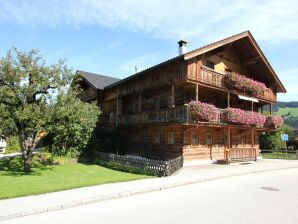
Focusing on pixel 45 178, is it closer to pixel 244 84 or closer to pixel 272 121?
pixel 244 84

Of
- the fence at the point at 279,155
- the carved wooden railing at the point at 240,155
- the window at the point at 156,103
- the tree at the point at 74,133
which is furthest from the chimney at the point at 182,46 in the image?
the fence at the point at 279,155

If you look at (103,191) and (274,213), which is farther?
(103,191)

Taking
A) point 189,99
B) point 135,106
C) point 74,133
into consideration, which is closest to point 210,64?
point 189,99

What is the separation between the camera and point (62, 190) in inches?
496

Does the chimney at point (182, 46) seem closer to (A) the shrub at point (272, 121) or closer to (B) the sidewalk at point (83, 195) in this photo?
(A) the shrub at point (272, 121)

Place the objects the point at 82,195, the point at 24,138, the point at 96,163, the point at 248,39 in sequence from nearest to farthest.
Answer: the point at 82,195
the point at 24,138
the point at 96,163
the point at 248,39

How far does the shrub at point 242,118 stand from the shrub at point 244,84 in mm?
2246

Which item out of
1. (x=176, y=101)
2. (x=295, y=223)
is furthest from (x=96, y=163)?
(x=295, y=223)

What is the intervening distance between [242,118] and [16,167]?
57.0ft

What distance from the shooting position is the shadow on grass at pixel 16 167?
17.2 m

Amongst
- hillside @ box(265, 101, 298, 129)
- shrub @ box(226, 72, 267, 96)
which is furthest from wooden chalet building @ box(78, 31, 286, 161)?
hillside @ box(265, 101, 298, 129)

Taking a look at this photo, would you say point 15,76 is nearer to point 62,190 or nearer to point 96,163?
point 62,190

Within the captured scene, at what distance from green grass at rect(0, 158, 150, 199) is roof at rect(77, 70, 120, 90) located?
41.9 ft

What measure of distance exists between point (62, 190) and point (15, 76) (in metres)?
7.51
